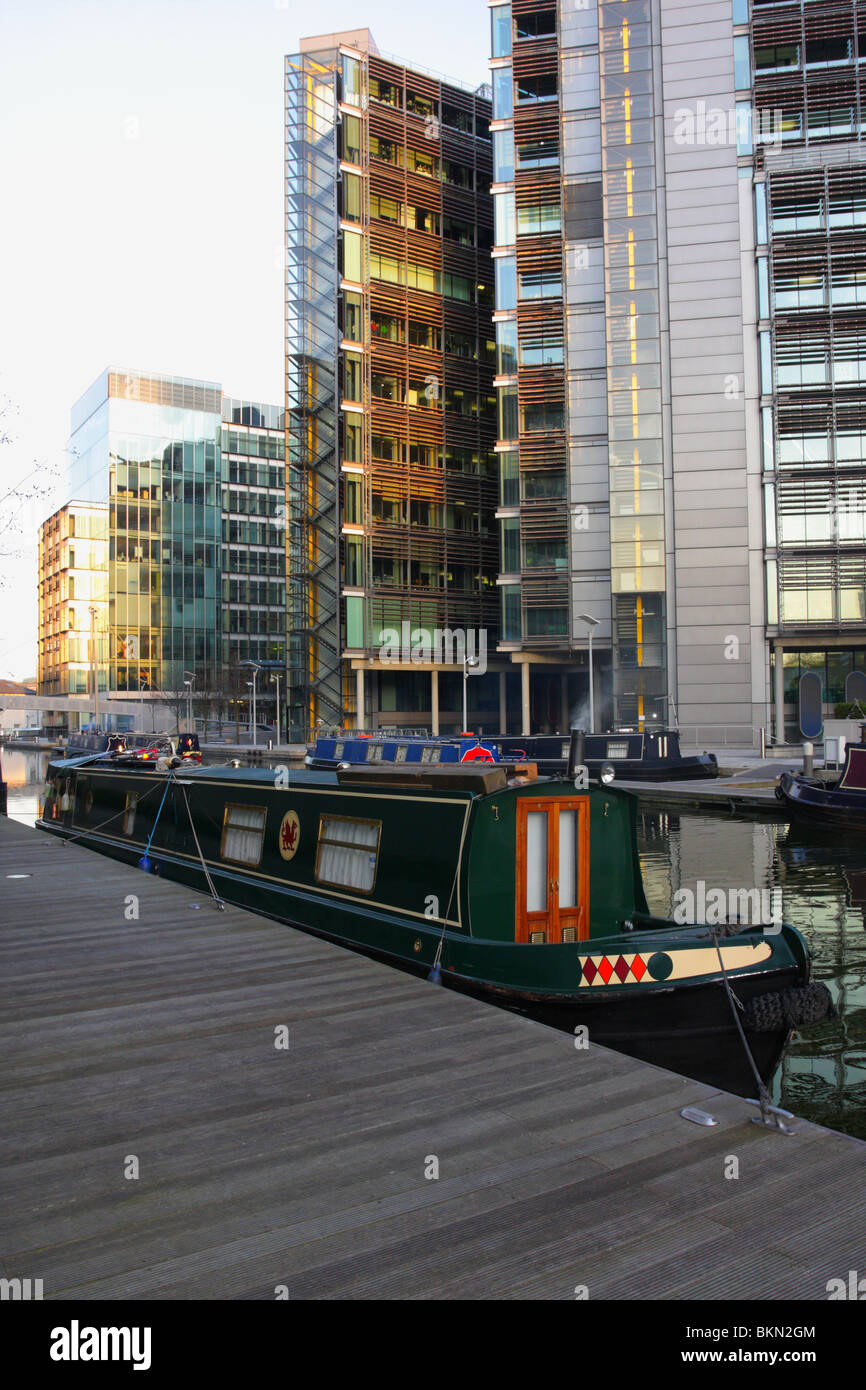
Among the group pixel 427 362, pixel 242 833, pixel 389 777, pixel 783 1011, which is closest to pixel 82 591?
pixel 427 362

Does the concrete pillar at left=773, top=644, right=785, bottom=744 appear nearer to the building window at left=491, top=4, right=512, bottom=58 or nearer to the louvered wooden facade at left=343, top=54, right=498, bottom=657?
the louvered wooden facade at left=343, top=54, right=498, bottom=657

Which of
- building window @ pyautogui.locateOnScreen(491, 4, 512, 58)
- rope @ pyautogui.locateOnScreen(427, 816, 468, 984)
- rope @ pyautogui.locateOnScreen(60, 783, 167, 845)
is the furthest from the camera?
building window @ pyautogui.locateOnScreen(491, 4, 512, 58)

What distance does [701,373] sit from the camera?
150ft

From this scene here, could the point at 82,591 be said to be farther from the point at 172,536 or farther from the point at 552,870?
the point at 552,870

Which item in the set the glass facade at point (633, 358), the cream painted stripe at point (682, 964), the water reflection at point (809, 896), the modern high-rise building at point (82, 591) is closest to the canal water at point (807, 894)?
the water reflection at point (809, 896)

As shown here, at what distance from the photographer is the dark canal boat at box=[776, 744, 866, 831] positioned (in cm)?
2293

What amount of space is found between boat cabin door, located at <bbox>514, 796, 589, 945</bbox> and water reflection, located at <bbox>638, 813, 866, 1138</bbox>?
2231 mm

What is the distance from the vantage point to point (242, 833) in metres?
12.8

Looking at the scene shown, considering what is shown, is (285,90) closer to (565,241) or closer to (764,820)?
(565,241)

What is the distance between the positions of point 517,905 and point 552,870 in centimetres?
46

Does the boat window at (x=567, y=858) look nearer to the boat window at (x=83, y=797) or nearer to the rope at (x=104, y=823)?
the rope at (x=104, y=823)

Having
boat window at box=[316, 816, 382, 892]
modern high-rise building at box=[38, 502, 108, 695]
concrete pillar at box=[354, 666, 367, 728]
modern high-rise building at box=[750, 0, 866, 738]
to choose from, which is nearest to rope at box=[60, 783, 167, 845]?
boat window at box=[316, 816, 382, 892]

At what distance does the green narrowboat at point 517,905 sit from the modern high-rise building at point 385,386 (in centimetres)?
4519
